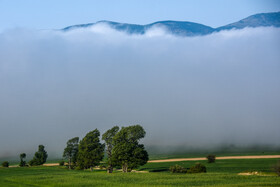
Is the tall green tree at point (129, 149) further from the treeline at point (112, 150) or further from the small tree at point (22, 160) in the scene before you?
the small tree at point (22, 160)

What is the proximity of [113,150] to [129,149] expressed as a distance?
7.99m

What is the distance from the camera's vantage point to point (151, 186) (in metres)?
55.1

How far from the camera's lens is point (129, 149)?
95312 mm

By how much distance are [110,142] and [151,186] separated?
55.2 meters

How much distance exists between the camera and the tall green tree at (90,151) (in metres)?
117

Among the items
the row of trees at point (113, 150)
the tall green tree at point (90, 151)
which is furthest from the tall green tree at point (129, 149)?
the tall green tree at point (90, 151)

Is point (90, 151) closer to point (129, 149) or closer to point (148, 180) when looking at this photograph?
point (129, 149)

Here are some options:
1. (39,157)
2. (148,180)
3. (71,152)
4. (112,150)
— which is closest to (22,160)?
(39,157)

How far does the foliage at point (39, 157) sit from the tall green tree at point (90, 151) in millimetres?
45380

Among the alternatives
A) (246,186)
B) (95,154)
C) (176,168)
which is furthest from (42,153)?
(246,186)

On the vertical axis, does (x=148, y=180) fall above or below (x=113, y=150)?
below

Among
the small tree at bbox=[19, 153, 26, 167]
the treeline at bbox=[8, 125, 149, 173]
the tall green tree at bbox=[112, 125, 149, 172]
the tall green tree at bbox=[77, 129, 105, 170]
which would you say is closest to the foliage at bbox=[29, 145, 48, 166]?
the small tree at bbox=[19, 153, 26, 167]

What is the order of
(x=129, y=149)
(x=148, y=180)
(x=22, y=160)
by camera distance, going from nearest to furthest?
(x=148, y=180), (x=129, y=149), (x=22, y=160)

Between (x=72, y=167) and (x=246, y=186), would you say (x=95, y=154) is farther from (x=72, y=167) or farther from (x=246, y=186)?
(x=246, y=186)
